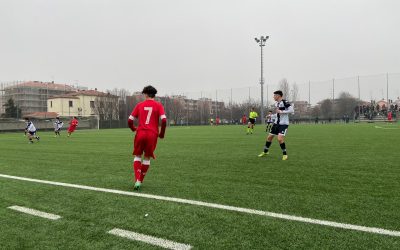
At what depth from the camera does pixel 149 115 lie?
599 centimetres

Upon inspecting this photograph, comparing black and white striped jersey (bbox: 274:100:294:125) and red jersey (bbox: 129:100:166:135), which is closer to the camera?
red jersey (bbox: 129:100:166:135)

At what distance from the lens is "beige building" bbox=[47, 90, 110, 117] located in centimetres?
9112

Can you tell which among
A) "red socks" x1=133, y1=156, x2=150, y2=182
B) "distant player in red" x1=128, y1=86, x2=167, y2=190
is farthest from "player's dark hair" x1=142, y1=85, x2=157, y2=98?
"red socks" x1=133, y1=156, x2=150, y2=182

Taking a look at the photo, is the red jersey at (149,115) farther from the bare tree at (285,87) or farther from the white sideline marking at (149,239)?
the bare tree at (285,87)

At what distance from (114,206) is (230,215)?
177 cm

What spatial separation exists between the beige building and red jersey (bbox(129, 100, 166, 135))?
8644 centimetres

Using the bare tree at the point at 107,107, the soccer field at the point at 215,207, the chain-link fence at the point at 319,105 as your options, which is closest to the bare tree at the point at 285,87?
the chain-link fence at the point at 319,105

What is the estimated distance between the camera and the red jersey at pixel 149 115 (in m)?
5.98

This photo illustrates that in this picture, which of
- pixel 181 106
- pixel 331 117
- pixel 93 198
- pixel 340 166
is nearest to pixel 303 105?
pixel 331 117

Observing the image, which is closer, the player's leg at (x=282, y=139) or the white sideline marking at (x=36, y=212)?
the white sideline marking at (x=36, y=212)

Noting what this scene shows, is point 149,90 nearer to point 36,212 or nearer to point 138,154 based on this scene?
point 138,154

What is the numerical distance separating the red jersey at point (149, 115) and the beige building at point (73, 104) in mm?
86438

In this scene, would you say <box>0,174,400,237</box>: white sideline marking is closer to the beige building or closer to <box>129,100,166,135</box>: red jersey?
<box>129,100,166,135</box>: red jersey

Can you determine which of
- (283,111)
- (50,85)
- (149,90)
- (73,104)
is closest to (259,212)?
(149,90)
